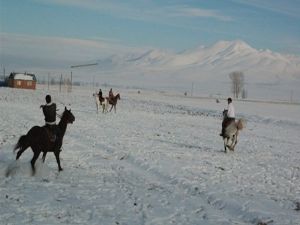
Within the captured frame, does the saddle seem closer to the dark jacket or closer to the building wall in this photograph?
the dark jacket

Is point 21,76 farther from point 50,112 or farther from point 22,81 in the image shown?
point 50,112

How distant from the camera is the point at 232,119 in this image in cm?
2364

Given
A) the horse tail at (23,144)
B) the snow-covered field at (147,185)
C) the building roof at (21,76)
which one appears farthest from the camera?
the building roof at (21,76)

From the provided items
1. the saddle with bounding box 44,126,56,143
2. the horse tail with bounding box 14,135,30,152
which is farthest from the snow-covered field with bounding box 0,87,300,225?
the saddle with bounding box 44,126,56,143

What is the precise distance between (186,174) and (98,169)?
2.88 metres

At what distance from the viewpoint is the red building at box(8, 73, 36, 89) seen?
10544 centimetres

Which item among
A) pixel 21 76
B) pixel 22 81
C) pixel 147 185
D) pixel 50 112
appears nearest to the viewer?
pixel 147 185

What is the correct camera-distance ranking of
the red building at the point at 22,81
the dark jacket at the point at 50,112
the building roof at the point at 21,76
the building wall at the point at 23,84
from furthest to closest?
the building roof at the point at 21,76
the red building at the point at 22,81
the building wall at the point at 23,84
the dark jacket at the point at 50,112

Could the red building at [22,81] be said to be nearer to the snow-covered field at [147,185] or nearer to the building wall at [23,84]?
the building wall at [23,84]

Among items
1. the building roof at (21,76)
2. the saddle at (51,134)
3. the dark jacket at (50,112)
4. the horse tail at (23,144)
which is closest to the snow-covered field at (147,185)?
the horse tail at (23,144)

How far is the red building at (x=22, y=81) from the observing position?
105438mm

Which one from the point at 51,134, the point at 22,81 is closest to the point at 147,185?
the point at 51,134

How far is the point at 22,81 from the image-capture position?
10594 centimetres

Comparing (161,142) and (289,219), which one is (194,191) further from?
(161,142)
